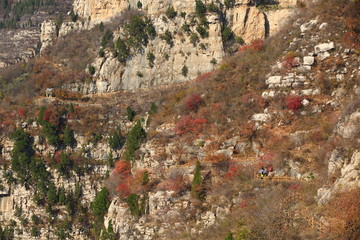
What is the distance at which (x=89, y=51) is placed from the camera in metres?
67.2

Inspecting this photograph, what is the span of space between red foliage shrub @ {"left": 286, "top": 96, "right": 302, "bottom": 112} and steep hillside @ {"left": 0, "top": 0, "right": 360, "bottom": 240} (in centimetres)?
8

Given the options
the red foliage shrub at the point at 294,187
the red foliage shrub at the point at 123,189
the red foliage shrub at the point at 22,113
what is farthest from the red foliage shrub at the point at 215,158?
the red foliage shrub at the point at 22,113

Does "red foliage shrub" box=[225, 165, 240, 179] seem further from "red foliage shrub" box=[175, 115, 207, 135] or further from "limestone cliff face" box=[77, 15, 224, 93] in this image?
"limestone cliff face" box=[77, 15, 224, 93]

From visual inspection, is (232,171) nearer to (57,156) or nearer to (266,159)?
(266,159)

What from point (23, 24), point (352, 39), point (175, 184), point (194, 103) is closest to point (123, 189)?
point (175, 184)

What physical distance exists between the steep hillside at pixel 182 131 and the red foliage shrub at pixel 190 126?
0.12 metres

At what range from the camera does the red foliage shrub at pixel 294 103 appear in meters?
38.8

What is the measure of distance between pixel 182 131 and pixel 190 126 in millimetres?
755

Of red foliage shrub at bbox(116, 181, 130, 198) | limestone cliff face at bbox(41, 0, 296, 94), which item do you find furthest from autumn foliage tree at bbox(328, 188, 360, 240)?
limestone cliff face at bbox(41, 0, 296, 94)

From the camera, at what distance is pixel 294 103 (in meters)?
38.9

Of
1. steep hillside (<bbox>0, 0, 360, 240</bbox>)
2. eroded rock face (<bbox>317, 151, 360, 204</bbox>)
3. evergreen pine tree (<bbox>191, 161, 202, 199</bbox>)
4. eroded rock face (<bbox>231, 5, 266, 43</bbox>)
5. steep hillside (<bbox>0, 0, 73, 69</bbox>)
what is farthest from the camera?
steep hillside (<bbox>0, 0, 73, 69</bbox>)

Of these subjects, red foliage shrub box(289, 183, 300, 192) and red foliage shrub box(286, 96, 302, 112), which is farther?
red foliage shrub box(286, 96, 302, 112)

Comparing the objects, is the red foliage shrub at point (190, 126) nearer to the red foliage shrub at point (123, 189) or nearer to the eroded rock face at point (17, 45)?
the red foliage shrub at point (123, 189)

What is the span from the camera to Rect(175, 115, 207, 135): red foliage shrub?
1628 inches
